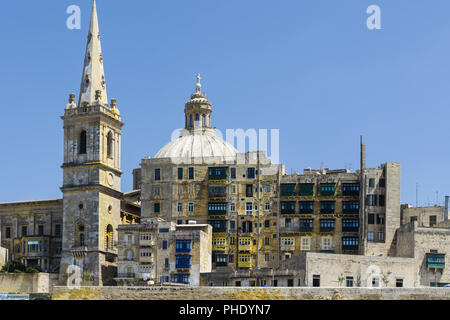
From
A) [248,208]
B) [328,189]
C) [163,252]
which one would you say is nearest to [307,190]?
[328,189]

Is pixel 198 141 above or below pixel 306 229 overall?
above

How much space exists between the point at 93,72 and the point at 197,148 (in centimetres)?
1625

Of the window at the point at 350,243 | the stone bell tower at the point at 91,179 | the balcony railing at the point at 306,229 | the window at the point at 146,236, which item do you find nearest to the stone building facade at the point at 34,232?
the stone bell tower at the point at 91,179

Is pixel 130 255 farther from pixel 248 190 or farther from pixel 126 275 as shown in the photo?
pixel 248 190

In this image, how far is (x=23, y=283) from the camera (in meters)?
120

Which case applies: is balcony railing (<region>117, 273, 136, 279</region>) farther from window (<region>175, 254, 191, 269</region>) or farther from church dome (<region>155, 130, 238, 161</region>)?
church dome (<region>155, 130, 238, 161</region>)

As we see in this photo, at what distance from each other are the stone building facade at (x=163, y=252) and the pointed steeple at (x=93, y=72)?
18109 millimetres

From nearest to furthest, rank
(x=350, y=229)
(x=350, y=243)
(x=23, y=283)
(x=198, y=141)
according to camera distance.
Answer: (x=23, y=283), (x=350, y=243), (x=350, y=229), (x=198, y=141)

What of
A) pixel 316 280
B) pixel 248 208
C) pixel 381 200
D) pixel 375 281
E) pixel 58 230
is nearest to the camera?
pixel 316 280

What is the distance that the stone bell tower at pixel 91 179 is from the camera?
12294 cm

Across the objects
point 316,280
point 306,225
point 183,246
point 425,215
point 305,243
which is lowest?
point 316,280

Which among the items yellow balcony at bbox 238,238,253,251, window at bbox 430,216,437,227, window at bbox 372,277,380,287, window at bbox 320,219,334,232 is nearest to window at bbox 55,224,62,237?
yellow balcony at bbox 238,238,253,251
